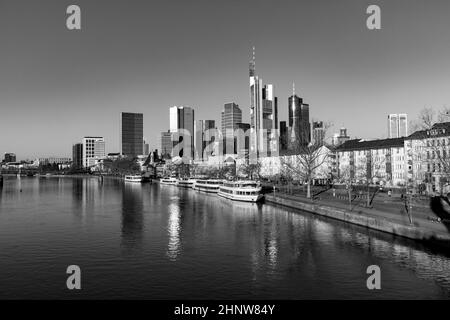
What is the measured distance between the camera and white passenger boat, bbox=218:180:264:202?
96.7 m

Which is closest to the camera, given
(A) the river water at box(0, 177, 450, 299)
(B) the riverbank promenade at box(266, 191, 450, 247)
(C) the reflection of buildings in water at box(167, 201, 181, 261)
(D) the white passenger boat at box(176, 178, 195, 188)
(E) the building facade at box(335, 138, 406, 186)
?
(A) the river water at box(0, 177, 450, 299)

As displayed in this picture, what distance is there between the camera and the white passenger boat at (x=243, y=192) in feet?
317

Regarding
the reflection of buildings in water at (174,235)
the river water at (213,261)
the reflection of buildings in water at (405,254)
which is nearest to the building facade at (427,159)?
the river water at (213,261)

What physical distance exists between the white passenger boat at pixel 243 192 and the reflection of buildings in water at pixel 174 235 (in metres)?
24.7

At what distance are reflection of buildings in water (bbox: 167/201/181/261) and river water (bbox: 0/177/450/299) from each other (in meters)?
0.14

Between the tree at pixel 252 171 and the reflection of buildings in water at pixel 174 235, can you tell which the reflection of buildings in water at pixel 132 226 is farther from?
the tree at pixel 252 171

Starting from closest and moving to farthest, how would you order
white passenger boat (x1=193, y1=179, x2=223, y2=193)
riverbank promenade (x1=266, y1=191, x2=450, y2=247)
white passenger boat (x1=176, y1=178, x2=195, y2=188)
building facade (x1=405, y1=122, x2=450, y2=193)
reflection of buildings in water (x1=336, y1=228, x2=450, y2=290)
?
1. reflection of buildings in water (x1=336, y1=228, x2=450, y2=290)
2. riverbank promenade (x1=266, y1=191, x2=450, y2=247)
3. building facade (x1=405, y1=122, x2=450, y2=193)
4. white passenger boat (x1=193, y1=179, x2=223, y2=193)
5. white passenger boat (x1=176, y1=178, x2=195, y2=188)

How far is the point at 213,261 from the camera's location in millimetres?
38562

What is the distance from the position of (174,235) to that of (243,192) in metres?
48.7

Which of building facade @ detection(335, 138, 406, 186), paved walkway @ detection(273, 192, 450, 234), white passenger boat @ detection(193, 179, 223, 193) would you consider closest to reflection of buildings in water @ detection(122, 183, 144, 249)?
paved walkway @ detection(273, 192, 450, 234)

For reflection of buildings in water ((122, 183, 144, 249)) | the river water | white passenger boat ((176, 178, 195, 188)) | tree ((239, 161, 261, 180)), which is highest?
tree ((239, 161, 261, 180))

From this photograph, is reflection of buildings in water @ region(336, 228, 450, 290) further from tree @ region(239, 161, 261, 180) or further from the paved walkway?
tree @ region(239, 161, 261, 180)

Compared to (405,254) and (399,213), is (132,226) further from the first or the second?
(399,213)
